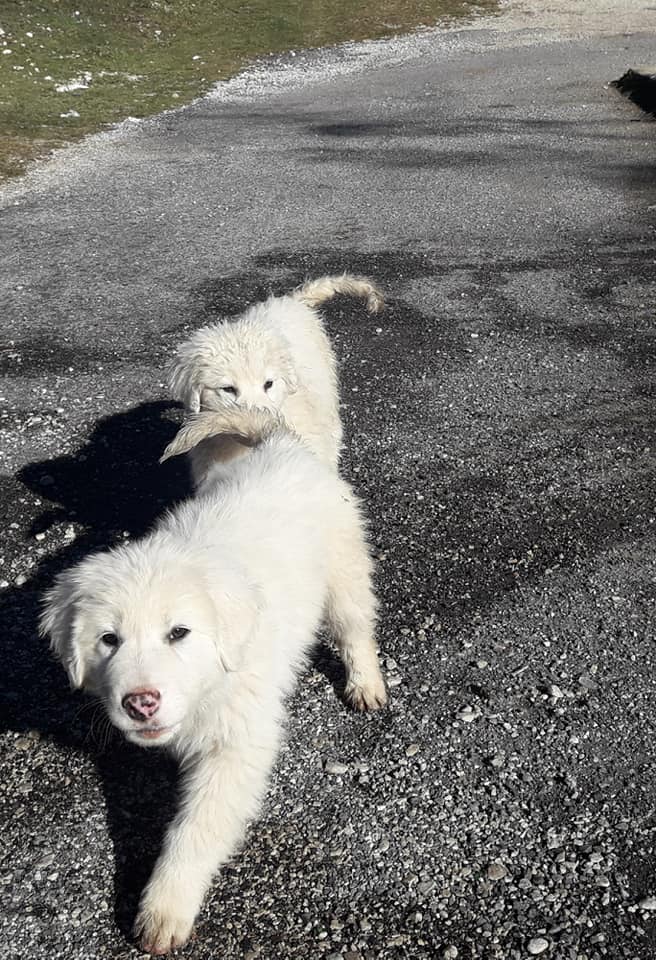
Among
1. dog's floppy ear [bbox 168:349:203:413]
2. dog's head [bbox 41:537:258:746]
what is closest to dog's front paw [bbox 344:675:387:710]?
dog's head [bbox 41:537:258:746]

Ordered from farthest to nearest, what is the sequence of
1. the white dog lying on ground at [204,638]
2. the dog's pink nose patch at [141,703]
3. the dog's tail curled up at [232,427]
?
the dog's tail curled up at [232,427] < the white dog lying on ground at [204,638] < the dog's pink nose patch at [141,703]

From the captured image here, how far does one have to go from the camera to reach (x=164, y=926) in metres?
3.14

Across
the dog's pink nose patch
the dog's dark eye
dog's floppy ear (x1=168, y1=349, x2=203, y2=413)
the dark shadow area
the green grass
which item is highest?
the dog's dark eye

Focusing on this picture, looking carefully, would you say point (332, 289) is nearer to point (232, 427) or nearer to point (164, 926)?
point (232, 427)

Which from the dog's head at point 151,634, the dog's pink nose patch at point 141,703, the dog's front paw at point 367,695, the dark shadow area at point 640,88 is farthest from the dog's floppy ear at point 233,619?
the dark shadow area at point 640,88

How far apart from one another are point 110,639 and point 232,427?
167cm

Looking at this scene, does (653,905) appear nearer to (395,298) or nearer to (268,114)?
(395,298)

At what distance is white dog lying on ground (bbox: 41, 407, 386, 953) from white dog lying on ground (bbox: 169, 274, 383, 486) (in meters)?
1.22

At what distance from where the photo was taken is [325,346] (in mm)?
6293

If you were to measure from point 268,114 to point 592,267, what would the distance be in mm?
10529

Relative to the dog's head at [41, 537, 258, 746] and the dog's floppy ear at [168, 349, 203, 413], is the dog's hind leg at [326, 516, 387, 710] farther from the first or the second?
the dog's floppy ear at [168, 349, 203, 413]

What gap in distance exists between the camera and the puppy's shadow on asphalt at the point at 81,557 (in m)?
3.67

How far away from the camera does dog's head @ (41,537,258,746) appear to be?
2.93 m

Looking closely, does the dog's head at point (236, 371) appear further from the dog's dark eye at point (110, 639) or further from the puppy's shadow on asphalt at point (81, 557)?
the dog's dark eye at point (110, 639)
